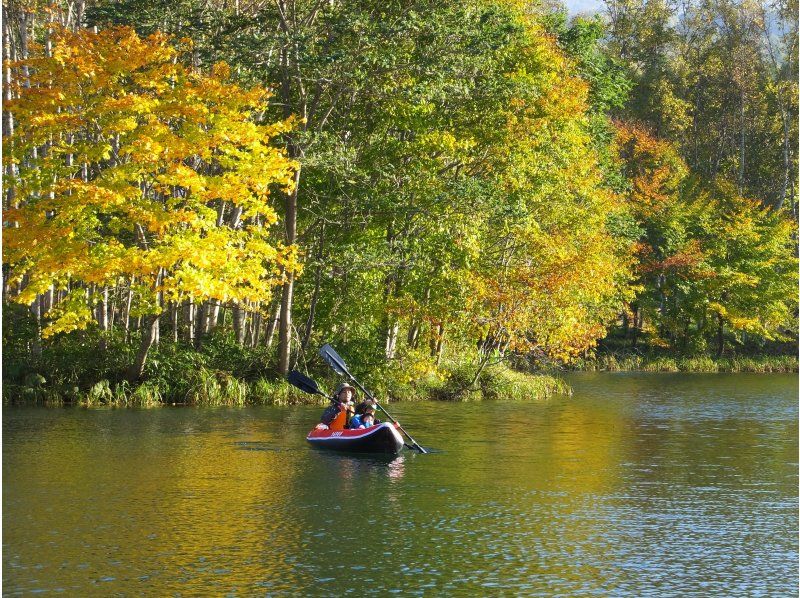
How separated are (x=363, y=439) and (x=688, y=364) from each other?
31.7 m

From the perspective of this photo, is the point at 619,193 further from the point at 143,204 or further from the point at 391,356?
the point at 143,204

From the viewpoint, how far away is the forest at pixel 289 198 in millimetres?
23000

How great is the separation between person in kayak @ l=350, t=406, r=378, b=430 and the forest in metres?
4.77

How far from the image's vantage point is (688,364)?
47.9m

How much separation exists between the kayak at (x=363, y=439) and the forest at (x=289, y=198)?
507 centimetres

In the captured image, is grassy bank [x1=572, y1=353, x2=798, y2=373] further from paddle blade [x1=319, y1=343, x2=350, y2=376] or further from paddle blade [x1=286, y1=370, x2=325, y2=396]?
paddle blade [x1=286, y1=370, x2=325, y2=396]

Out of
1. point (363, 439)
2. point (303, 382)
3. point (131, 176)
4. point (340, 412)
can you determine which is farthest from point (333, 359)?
point (131, 176)

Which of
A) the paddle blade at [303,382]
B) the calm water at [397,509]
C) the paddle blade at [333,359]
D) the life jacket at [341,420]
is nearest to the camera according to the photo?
the calm water at [397,509]

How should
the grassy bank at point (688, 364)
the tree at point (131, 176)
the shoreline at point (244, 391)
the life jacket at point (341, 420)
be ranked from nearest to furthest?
1. the life jacket at point (341, 420)
2. the tree at point (131, 176)
3. the shoreline at point (244, 391)
4. the grassy bank at point (688, 364)

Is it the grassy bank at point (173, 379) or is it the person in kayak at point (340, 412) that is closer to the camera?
the person in kayak at point (340, 412)

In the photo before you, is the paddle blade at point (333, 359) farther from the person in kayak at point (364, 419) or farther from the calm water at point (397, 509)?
the person in kayak at point (364, 419)

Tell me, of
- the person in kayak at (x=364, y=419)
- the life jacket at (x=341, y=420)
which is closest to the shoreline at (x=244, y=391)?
the life jacket at (x=341, y=420)

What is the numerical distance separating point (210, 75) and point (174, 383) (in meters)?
6.90

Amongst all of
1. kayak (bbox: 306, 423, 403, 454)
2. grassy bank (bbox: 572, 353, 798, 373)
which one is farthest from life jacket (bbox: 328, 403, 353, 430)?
grassy bank (bbox: 572, 353, 798, 373)
